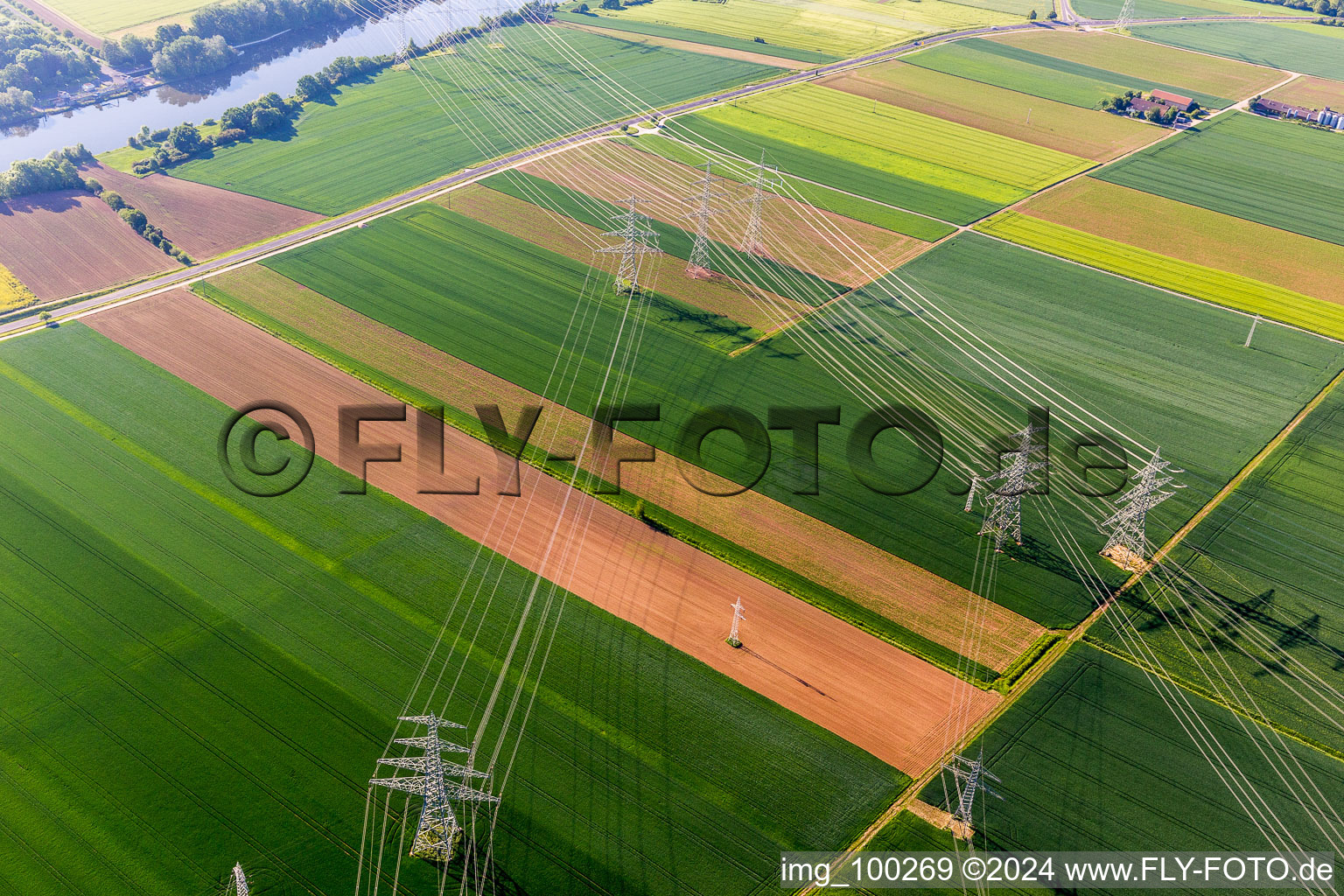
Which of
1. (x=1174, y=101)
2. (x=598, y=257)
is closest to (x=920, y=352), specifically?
(x=598, y=257)

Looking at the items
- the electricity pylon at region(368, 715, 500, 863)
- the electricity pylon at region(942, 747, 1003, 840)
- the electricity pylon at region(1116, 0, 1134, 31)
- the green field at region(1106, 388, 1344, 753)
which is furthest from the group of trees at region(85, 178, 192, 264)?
the electricity pylon at region(1116, 0, 1134, 31)

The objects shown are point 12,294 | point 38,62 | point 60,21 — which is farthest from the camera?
point 60,21

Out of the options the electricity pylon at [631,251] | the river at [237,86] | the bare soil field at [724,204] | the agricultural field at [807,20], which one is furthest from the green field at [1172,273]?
the river at [237,86]

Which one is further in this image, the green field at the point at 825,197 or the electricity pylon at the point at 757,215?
the green field at the point at 825,197

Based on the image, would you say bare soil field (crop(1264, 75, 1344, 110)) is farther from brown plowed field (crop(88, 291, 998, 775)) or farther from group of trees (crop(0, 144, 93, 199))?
group of trees (crop(0, 144, 93, 199))

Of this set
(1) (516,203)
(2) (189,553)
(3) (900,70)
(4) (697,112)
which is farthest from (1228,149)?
(2) (189,553)

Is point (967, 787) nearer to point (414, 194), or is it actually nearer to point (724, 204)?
point (724, 204)

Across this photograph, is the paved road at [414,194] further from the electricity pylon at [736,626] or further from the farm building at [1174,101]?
the electricity pylon at [736,626]
